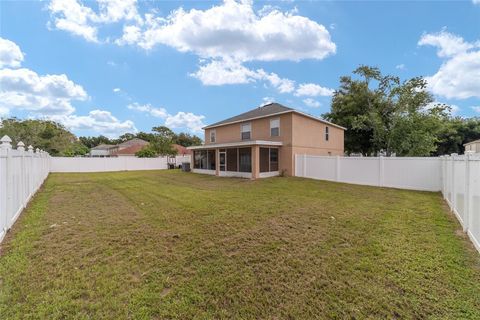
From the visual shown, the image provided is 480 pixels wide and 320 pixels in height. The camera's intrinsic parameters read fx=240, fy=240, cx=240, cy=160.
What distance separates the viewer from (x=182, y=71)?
18.0 metres

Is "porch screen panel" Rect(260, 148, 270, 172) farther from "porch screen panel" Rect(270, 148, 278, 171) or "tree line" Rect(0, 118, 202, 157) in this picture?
"tree line" Rect(0, 118, 202, 157)

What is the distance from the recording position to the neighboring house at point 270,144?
1616cm

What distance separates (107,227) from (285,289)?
427cm

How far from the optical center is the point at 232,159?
18000mm

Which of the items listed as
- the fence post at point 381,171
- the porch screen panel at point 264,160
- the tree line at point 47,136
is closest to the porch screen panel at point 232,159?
the porch screen panel at point 264,160

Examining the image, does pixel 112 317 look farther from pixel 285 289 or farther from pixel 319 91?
pixel 319 91

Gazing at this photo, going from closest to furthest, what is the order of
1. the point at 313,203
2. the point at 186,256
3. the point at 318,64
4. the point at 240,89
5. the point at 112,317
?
the point at 112,317 → the point at 186,256 → the point at 313,203 → the point at 318,64 → the point at 240,89

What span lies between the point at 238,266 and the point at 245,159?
523 inches

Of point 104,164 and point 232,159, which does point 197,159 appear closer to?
point 232,159

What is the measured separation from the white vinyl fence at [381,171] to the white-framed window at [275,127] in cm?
296

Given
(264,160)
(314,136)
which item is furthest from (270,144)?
(314,136)

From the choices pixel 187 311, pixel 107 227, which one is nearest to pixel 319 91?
pixel 107 227

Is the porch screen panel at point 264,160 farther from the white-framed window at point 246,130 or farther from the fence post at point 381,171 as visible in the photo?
the fence post at point 381,171

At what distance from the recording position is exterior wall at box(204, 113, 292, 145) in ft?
53.6
